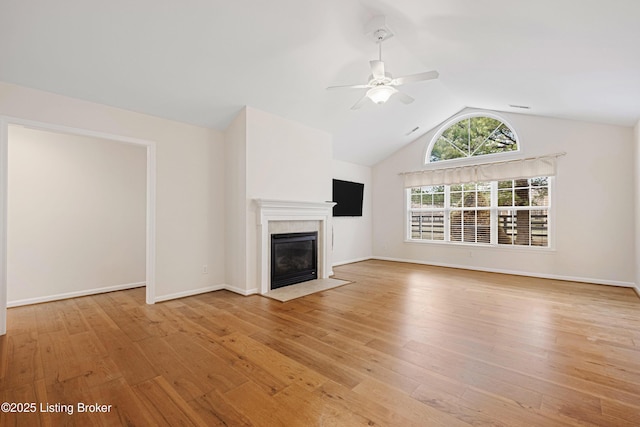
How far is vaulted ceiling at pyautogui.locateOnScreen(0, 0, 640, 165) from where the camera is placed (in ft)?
8.13

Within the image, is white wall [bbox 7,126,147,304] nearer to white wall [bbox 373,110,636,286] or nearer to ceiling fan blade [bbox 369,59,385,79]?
ceiling fan blade [bbox 369,59,385,79]

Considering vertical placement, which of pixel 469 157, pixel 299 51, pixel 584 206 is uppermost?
pixel 299 51

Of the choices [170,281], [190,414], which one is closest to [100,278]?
[170,281]

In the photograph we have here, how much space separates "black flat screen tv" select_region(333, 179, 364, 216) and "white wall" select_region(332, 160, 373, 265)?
148mm

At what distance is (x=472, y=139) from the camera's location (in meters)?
6.23

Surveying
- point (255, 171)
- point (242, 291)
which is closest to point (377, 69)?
point (255, 171)

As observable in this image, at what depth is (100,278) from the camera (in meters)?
4.39

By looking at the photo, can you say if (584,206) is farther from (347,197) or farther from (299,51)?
(299,51)

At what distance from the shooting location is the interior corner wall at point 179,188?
353 cm

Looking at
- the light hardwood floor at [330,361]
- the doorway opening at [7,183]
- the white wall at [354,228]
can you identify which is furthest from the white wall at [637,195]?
the doorway opening at [7,183]

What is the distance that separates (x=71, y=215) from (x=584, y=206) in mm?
8234

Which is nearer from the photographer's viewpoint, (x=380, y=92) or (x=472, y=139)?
(x=380, y=92)

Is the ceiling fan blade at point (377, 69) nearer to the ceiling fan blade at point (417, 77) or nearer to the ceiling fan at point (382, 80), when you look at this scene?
the ceiling fan at point (382, 80)

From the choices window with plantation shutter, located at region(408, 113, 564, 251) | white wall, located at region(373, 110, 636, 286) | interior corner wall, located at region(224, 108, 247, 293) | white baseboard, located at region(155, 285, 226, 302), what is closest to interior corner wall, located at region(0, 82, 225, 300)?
white baseboard, located at region(155, 285, 226, 302)
